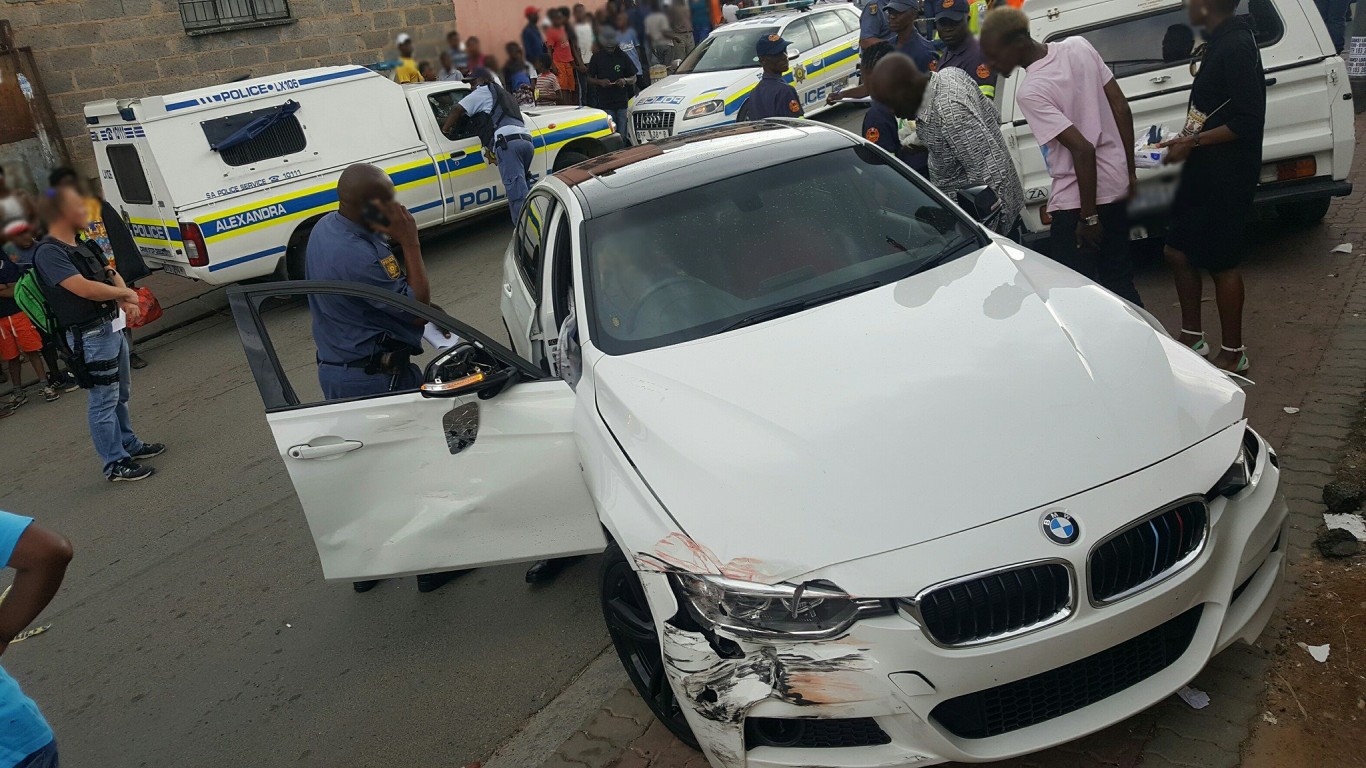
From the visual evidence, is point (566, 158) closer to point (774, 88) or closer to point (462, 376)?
point (774, 88)

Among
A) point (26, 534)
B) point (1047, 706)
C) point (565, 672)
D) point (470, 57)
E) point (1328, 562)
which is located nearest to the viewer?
point (26, 534)

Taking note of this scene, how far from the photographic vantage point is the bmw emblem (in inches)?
100

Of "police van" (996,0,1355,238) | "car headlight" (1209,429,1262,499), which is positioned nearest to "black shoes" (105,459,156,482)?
"police van" (996,0,1355,238)

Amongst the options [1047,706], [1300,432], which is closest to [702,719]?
[1047,706]

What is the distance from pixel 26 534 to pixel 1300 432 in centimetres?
453

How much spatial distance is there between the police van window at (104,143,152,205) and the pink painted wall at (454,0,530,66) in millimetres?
5191

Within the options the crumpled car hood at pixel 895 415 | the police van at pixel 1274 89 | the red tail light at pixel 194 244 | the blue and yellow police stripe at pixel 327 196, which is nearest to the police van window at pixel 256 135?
the blue and yellow police stripe at pixel 327 196

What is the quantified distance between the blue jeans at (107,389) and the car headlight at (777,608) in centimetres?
507

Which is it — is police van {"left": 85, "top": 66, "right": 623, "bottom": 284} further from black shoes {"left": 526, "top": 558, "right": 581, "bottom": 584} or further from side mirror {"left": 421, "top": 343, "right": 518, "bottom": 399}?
side mirror {"left": 421, "top": 343, "right": 518, "bottom": 399}

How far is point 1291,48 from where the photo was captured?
598 cm

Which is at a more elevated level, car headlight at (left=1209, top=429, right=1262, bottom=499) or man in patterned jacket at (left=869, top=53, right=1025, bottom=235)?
man in patterned jacket at (left=869, top=53, right=1025, bottom=235)

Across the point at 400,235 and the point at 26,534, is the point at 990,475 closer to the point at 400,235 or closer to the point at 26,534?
the point at 26,534

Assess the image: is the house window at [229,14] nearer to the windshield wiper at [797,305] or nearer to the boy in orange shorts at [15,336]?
the boy in orange shorts at [15,336]

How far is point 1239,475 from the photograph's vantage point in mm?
2814
